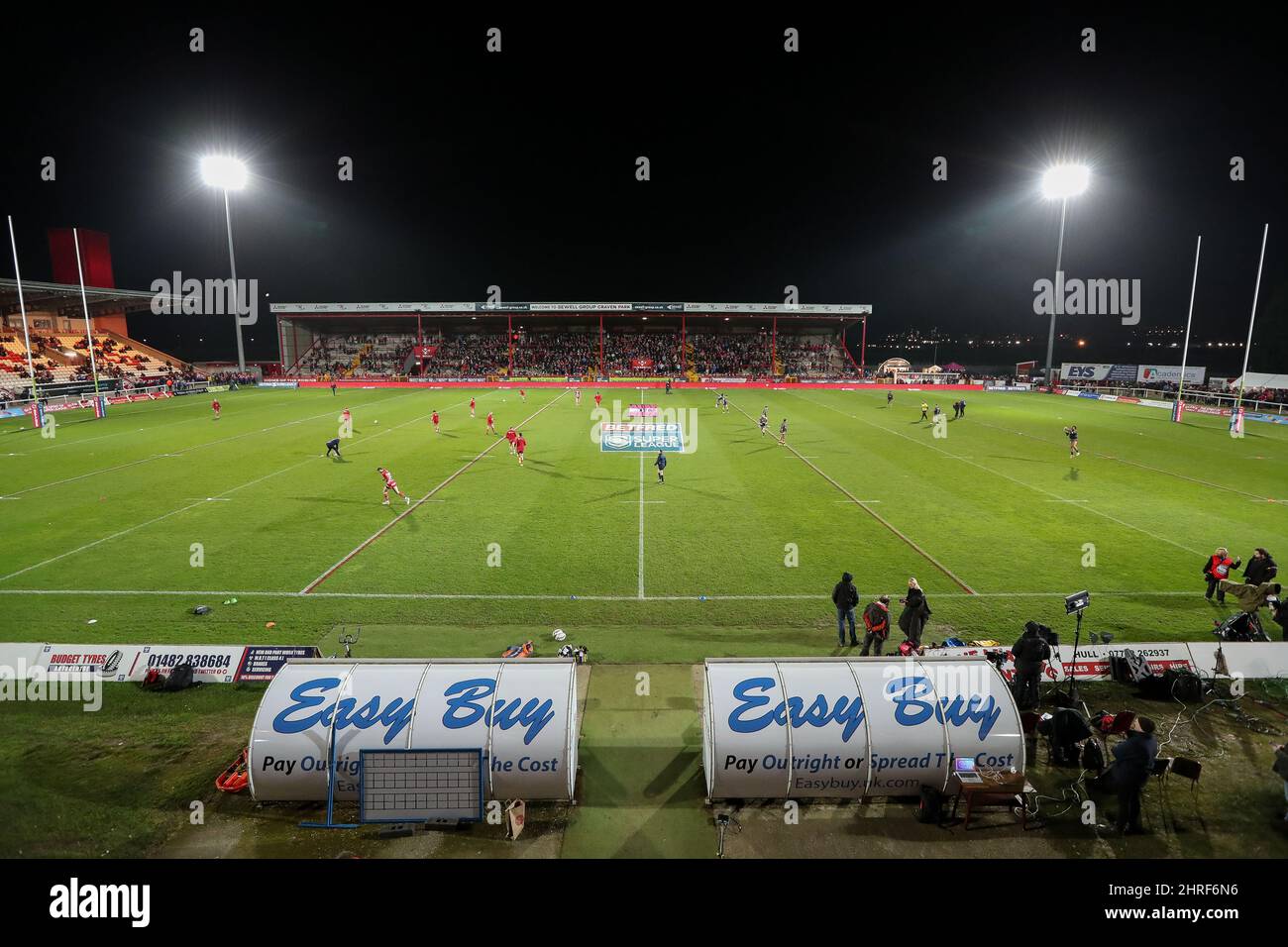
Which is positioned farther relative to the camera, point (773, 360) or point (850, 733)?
point (773, 360)

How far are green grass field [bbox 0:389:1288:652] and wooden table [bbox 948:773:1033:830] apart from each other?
4116 mm

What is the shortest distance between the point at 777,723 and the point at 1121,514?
17756 mm

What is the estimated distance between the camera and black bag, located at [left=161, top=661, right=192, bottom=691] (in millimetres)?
9539

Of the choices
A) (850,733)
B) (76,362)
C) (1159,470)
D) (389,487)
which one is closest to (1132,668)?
(850,733)

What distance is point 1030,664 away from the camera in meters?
8.95

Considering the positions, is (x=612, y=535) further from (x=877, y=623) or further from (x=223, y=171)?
(x=223, y=171)

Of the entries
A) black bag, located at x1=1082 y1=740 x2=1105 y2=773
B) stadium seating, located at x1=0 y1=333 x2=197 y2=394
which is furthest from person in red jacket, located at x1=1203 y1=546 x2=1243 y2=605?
stadium seating, located at x1=0 y1=333 x2=197 y2=394

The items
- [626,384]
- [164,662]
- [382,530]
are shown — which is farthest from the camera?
[626,384]

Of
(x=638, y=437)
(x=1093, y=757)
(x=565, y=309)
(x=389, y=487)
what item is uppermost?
(x=565, y=309)

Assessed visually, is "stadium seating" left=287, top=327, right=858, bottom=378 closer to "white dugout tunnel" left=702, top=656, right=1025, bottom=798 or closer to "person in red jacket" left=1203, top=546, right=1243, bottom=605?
"person in red jacket" left=1203, top=546, right=1243, bottom=605

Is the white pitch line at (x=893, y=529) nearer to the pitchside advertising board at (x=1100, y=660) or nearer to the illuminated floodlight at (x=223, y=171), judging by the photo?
the pitchside advertising board at (x=1100, y=660)

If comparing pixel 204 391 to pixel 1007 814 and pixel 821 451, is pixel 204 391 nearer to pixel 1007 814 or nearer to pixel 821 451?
pixel 821 451

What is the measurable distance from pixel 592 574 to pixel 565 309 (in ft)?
202

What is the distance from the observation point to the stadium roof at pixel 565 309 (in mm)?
70938
